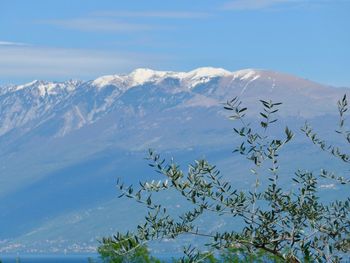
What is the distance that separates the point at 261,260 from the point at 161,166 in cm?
7817

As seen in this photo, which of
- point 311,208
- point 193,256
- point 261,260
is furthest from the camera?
point 261,260

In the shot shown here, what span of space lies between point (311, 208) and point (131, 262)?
3291 inches

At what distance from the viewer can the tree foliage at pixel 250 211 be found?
20.7 m

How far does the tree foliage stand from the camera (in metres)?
20.7

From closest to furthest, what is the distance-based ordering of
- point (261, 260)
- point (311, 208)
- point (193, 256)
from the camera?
point (193, 256)
point (311, 208)
point (261, 260)

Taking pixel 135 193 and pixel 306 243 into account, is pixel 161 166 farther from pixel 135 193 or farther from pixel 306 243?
pixel 306 243

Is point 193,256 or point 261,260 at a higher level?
point 193,256

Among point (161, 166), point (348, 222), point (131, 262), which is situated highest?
point (161, 166)

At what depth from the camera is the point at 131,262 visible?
104625mm

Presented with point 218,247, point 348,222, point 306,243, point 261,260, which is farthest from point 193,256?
point 261,260

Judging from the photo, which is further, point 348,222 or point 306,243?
point 348,222

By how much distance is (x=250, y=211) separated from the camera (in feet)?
68.1

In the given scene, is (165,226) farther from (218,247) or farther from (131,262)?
(131,262)

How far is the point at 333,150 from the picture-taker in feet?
75.2
